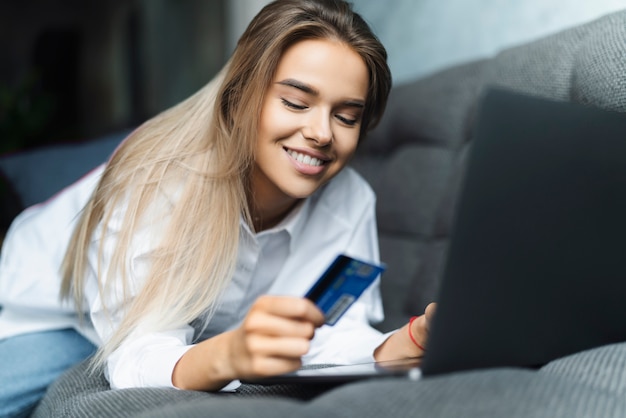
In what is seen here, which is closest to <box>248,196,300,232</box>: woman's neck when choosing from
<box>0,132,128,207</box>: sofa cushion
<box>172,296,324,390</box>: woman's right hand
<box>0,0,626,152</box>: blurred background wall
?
<box>172,296,324,390</box>: woman's right hand

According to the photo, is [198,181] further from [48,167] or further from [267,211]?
[48,167]

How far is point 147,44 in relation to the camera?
5.21 meters

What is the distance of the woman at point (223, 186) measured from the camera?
3.00ft

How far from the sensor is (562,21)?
4.86ft

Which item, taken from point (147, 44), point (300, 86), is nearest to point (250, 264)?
point (300, 86)

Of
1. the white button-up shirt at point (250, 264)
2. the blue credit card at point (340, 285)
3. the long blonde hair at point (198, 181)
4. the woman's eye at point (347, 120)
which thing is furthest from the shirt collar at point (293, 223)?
the blue credit card at point (340, 285)

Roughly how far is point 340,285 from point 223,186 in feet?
1.13

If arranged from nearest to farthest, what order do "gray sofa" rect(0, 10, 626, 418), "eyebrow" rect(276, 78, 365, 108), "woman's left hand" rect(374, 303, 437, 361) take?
"gray sofa" rect(0, 10, 626, 418)
"woman's left hand" rect(374, 303, 437, 361)
"eyebrow" rect(276, 78, 365, 108)

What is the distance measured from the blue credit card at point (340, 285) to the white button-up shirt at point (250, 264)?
28cm

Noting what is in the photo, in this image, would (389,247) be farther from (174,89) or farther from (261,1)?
(174,89)

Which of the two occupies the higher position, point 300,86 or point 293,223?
point 300,86

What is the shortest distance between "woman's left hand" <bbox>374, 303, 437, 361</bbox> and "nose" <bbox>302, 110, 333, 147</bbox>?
291 mm

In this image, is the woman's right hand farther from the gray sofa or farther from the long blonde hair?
the long blonde hair

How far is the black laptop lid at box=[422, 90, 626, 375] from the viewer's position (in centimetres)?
55
